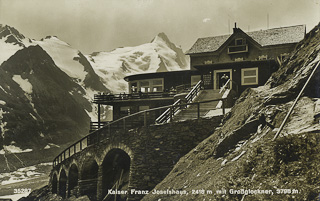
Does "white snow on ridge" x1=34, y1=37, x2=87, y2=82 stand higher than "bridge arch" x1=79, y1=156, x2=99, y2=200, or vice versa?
"white snow on ridge" x1=34, y1=37, x2=87, y2=82

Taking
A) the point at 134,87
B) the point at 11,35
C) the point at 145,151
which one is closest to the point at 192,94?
the point at 145,151

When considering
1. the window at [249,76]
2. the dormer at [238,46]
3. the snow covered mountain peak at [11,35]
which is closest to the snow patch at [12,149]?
the snow covered mountain peak at [11,35]

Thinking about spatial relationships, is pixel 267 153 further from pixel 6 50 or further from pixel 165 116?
pixel 6 50

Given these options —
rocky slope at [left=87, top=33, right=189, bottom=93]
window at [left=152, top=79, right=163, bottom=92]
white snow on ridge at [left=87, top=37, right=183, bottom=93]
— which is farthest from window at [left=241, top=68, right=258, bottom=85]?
white snow on ridge at [left=87, top=37, right=183, bottom=93]

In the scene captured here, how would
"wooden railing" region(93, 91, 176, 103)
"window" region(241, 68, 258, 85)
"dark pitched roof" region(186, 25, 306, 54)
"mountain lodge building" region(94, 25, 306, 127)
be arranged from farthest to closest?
"dark pitched roof" region(186, 25, 306, 54), "wooden railing" region(93, 91, 176, 103), "mountain lodge building" region(94, 25, 306, 127), "window" region(241, 68, 258, 85)

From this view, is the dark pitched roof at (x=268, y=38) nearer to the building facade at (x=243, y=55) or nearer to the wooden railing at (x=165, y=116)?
the building facade at (x=243, y=55)

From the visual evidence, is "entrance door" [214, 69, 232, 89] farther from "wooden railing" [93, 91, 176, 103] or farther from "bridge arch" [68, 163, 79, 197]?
"bridge arch" [68, 163, 79, 197]
